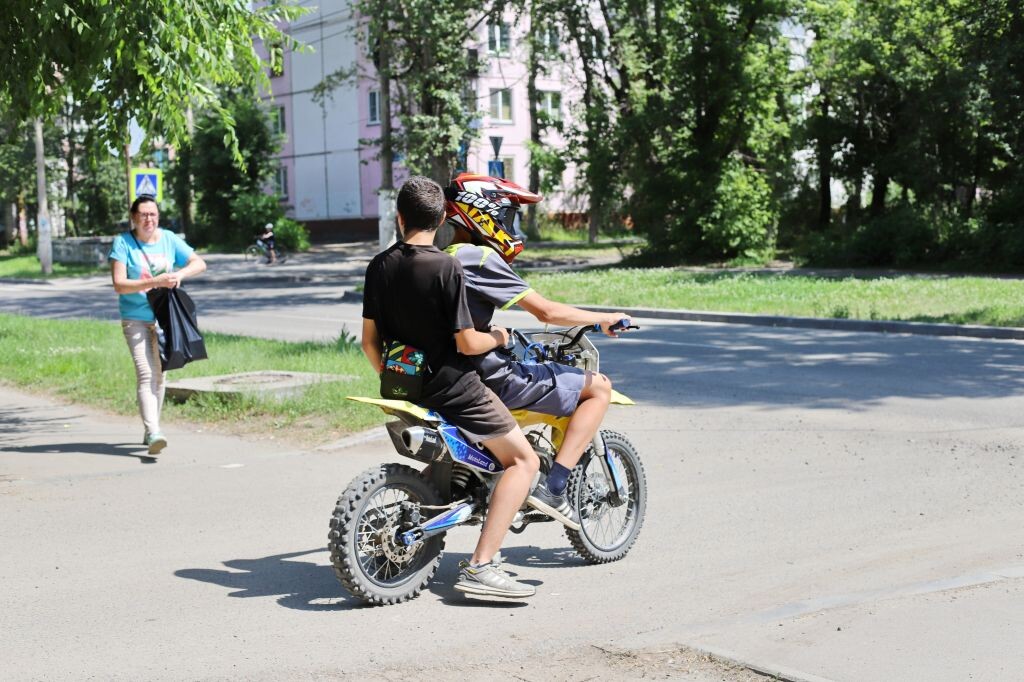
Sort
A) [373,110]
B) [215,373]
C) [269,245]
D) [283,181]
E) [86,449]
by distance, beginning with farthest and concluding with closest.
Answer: [283,181] < [373,110] < [269,245] < [215,373] < [86,449]

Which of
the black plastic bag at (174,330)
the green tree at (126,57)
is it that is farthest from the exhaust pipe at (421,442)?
the green tree at (126,57)

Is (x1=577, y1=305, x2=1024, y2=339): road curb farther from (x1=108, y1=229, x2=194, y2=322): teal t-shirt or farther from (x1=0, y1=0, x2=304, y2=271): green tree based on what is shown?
(x1=108, y1=229, x2=194, y2=322): teal t-shirt

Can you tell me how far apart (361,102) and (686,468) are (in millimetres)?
50297

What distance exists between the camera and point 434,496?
5332 millimetres

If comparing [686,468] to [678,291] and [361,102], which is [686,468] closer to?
[678,291]

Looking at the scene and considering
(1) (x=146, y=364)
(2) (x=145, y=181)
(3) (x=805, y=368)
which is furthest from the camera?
(2) (x=145, y=181)

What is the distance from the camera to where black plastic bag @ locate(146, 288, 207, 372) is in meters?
8.79

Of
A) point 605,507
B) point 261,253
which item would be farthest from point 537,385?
point 261,253

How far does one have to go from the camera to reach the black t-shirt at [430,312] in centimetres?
500

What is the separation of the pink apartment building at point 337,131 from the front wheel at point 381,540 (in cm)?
4899

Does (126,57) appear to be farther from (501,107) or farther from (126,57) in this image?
(501,107)

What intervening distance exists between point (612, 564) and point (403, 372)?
1.55 m

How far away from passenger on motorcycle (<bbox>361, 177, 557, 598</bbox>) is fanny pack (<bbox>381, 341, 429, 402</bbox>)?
0.09 ft

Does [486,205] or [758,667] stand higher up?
[486,205]
